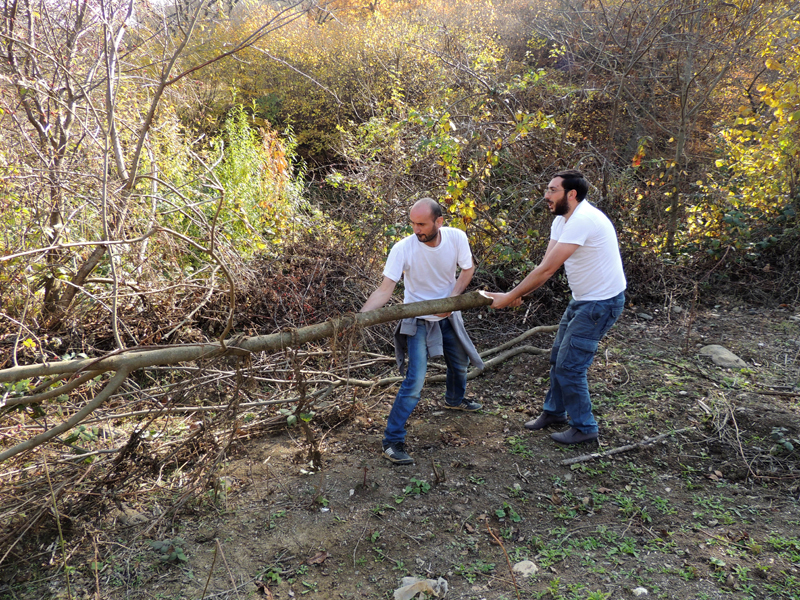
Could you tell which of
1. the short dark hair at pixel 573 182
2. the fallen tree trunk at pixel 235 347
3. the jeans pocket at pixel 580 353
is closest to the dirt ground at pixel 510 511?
the jeans pocket at pixel 580 353

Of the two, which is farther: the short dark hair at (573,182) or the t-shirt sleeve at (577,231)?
the short dark hair at (573,182)

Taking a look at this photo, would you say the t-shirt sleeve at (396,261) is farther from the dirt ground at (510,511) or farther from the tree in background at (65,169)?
the tree in background at (65,169)

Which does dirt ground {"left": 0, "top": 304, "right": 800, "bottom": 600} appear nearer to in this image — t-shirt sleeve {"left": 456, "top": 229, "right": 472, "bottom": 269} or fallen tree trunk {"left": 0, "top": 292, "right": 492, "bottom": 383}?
fallen tree trunk {"left": 0, "top": 292, "right": 492, "bottom": 383}

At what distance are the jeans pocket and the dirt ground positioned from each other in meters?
0.64

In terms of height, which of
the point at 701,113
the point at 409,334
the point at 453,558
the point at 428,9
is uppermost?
the point at 428,9

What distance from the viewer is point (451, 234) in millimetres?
3875

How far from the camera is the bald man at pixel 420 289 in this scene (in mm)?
3678

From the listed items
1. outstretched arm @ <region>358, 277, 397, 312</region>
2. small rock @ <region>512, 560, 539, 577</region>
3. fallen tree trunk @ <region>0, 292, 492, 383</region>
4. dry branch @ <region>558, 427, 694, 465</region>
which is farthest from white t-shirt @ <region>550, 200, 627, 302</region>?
small rock @ <region>512, 560, 539, 577</region>

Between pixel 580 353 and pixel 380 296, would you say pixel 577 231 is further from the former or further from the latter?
pixel 380 296

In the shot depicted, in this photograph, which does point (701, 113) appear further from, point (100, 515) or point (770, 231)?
point (100, 515)

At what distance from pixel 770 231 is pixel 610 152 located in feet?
7.79

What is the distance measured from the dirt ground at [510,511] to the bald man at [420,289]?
0.37m

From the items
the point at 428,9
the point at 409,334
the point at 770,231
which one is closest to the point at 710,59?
the point at 770,231

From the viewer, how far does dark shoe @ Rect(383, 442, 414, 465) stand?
3682mm
